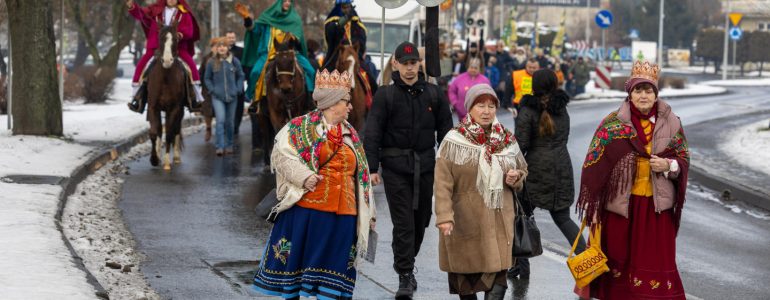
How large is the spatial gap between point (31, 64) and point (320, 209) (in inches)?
544

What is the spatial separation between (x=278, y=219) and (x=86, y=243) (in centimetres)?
342

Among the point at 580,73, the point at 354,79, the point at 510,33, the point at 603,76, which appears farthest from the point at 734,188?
the point at 510,33

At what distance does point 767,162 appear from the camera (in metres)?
21.2

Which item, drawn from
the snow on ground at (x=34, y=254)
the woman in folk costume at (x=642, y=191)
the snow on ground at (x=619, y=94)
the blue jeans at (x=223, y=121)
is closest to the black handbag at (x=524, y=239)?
the woman in folk costume at (x=642, y=191)

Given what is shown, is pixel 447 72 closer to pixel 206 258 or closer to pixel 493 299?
pixel 206 258

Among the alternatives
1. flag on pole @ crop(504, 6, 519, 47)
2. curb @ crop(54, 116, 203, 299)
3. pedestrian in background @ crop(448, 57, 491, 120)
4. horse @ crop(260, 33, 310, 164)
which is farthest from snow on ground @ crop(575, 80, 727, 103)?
pedestrian in background @ crop(448, 57, 491, 120)

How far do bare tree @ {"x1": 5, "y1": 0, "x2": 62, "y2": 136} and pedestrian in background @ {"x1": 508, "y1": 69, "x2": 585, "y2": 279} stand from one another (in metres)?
12.2

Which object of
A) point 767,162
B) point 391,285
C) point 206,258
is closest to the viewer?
point 391,285

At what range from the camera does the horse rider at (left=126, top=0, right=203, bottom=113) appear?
18.8m

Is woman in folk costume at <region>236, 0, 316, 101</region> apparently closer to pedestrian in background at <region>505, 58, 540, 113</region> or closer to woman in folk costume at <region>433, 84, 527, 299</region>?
pedestrian in background at <region>505, 58, 540, 113</region>

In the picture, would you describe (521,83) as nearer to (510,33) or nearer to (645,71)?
(645,71)

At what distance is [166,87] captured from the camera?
61.9 ft

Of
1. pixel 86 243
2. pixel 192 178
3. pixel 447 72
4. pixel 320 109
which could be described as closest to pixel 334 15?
pixel 192 178

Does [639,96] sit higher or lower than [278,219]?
higher
